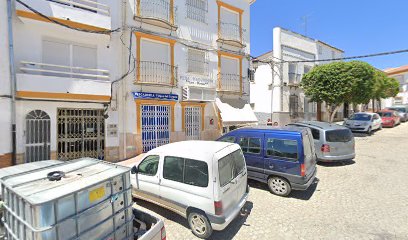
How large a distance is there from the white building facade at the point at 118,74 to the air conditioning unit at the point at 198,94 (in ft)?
0.17

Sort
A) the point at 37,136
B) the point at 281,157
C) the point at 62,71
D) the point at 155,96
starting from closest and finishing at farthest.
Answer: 1. the point at 281,157
2. the point at 37,136
3. the point at 62,71
4. the point at 155,96

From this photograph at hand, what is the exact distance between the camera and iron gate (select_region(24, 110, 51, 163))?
7871 millimetres

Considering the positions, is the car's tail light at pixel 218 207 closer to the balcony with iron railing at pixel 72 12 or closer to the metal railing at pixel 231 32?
the balcony with iron railing at pixel 72 12

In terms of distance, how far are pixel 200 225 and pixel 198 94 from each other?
8.23 m

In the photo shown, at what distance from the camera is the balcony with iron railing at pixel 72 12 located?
7446 millimetres

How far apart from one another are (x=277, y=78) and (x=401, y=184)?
13.6 meters

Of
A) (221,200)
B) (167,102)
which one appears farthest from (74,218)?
(167,102)

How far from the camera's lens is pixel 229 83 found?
1363 centimetres

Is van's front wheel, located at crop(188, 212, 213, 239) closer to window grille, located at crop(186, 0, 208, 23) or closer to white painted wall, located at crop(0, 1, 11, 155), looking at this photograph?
white painted wall, located at crop(0, 1, 11, 155)

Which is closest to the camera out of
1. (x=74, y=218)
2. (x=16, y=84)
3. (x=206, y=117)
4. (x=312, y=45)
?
(x=74, y=218)

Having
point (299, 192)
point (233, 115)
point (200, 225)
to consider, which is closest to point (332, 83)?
point (233, 115)

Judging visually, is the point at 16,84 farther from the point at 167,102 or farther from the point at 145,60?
the point at 167,102

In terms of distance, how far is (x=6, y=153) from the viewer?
7.22m

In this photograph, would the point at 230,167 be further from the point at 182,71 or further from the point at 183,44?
the point at 183,44
